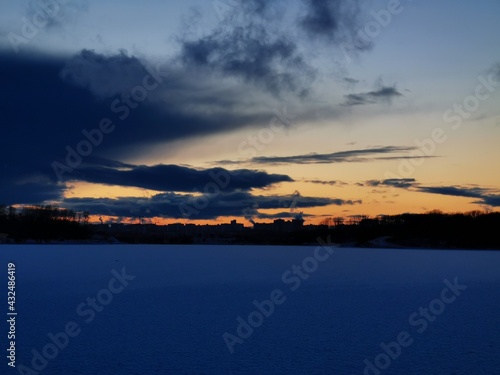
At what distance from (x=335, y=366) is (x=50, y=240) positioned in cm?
16781

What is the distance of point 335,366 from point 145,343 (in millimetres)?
6531

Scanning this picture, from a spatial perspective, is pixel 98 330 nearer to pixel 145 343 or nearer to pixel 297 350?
pixel 145 343

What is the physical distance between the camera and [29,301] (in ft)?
95.7

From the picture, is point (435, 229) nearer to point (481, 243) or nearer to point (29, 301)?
point (481, 243)

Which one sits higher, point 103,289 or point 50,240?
point 103,289

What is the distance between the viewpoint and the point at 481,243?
5876 inches

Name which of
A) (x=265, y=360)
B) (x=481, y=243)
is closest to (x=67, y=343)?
(x=265, y=360)

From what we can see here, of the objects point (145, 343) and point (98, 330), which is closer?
point (145, 343)

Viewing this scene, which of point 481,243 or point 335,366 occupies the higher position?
point 335,366

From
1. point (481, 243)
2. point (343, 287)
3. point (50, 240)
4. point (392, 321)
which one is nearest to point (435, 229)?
point (481, 243)

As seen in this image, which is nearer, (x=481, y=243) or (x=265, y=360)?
(x=265, y=360)

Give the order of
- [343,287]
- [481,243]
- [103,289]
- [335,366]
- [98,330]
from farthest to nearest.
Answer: [481,243] < [343,287] < [103,289] < [98,330] < [335,366]

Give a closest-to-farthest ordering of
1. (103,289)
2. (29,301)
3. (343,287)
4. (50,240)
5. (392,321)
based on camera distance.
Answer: (392,321)
(29,301)
(103,289)
(343,287)
(50,240)

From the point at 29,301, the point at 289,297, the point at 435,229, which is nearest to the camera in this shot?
the point at 29,301
